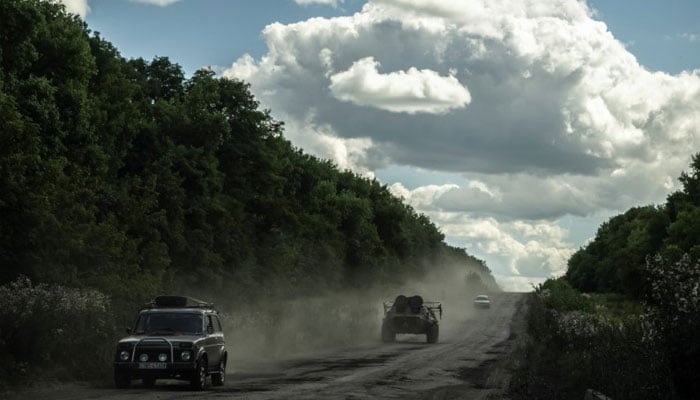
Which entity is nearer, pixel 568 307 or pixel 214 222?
pixel 214 222

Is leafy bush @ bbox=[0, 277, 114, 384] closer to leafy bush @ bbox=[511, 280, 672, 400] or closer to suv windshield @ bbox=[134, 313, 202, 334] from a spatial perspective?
suv windshield @ bbox=[134, 313, 202, 334]

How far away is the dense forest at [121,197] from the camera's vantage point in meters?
26.8

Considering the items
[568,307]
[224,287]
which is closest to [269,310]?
[224,287]

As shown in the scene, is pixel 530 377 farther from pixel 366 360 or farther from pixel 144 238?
pixel 144 238

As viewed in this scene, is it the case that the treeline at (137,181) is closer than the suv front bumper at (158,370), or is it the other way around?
the suv front bumper at (158,370)

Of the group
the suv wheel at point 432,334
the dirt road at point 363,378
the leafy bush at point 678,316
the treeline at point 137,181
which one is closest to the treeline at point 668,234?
the suv wheel at point 432,334

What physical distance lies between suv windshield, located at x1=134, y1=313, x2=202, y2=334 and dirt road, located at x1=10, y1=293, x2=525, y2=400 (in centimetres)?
126

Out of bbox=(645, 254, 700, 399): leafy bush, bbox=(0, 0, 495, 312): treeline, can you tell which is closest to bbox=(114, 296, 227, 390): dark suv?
bbox=(0, 0, 495, 312): treeline

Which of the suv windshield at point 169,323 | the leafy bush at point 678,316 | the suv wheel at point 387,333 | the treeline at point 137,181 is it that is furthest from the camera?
the suv wheel at point 387,333

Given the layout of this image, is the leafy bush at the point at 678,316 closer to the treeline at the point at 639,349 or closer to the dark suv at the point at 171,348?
the treeline at the point at 639,349

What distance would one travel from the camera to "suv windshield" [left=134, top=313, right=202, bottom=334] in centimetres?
2112

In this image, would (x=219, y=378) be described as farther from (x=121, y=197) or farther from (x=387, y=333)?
(x=387, y=333)

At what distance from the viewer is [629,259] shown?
113m

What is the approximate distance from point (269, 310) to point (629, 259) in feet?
247
